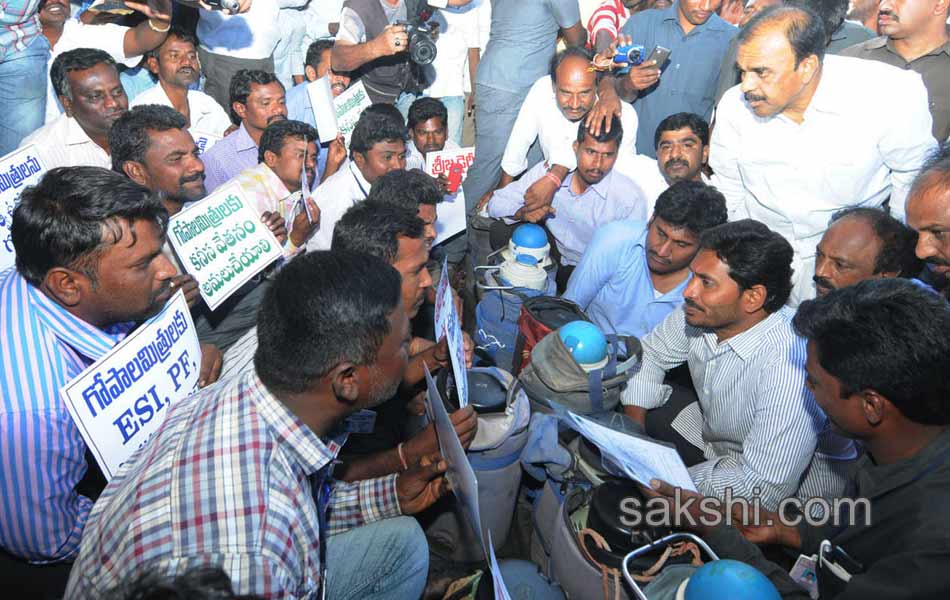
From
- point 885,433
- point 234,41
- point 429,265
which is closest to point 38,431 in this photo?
point 429,265

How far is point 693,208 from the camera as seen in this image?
3.37m

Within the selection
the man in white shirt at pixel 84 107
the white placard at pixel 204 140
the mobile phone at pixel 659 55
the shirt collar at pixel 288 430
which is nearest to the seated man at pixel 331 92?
the white placard at pixel 204 140

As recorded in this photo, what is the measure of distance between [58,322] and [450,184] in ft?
10.6

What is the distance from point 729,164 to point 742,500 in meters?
2.39

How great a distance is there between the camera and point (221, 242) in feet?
10.3

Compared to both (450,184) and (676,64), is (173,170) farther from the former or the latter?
(676,64)

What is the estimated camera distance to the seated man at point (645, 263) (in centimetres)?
341

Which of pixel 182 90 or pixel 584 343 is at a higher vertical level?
pixel 182 90

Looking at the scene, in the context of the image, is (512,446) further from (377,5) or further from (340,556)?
(377,5)

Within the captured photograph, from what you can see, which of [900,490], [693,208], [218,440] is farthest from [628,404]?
[218,440]

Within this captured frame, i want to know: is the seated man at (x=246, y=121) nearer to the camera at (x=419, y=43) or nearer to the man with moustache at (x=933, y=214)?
the camera at (x=419, y=43)

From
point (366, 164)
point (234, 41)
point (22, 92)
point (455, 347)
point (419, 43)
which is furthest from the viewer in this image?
point (234, 41)

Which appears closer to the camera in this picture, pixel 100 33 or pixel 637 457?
pixel 637 457

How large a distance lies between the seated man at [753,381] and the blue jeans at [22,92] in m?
4.61
